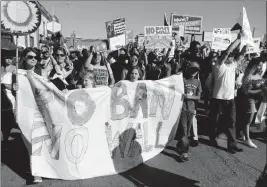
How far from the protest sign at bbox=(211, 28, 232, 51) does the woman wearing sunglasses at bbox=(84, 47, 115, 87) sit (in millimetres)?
4310

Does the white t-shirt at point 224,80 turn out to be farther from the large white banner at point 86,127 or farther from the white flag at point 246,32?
the large white banner at point 86,127

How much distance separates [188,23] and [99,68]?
5.84m

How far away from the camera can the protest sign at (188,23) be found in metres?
9.66

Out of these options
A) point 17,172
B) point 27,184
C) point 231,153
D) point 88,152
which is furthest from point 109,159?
point 231,153

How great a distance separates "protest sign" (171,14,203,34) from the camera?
966 cm

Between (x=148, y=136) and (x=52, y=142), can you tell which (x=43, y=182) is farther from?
(x=148, y=136)

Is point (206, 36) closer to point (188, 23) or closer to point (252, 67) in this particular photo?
point (188, 23)

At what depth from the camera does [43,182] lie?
3.50m

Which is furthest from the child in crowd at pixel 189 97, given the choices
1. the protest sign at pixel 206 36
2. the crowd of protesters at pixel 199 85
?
the protest sign at pixel 206 36

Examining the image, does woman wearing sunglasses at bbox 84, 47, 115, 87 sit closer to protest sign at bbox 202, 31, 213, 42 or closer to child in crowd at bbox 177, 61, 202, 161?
child in crowd at bbox 177, 61, 202, 161

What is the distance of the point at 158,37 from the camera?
7.84 metres

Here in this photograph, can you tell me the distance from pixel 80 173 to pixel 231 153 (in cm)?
288

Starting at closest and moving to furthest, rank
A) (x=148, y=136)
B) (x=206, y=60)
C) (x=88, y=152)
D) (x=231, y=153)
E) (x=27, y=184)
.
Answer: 1. (x=27, y=184)
2. (x=88, y=152)
3. (x=148, y=136)
4. (x=231, y=153)
5. (x=206, y=60)

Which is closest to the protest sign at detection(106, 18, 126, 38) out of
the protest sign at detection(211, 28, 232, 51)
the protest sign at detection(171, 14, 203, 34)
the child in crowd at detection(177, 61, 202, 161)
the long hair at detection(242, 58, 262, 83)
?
the protest sign at detection(171, 14, 203, 34)
